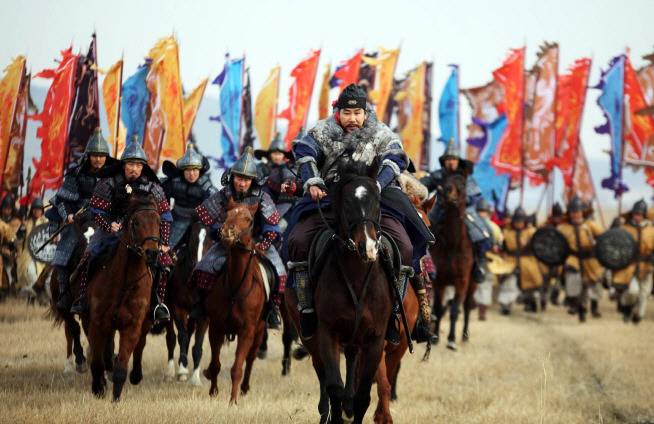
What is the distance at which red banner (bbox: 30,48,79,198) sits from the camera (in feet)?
52.0

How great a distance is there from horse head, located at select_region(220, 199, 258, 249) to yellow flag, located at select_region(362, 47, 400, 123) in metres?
17.6

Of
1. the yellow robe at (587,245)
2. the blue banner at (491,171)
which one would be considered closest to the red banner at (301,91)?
the blue banner at (491,171)

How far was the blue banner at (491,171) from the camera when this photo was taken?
28578mm

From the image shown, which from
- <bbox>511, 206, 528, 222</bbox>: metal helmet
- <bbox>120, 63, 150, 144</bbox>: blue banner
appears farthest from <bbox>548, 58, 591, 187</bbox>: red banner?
<bbox>120, 63, 150, 144</bbox>: blue banner

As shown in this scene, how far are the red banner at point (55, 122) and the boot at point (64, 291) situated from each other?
4.86 meters

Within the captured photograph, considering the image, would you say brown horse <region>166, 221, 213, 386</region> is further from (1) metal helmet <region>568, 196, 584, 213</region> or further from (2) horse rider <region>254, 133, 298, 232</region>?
(1) metal helmet <region>568, 196, 584, 213</region>

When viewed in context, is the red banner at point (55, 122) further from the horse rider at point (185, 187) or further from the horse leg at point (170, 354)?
the horse leg at point (170, 354)

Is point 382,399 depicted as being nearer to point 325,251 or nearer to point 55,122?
point 325,251

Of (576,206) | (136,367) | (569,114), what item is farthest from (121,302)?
(569,114)

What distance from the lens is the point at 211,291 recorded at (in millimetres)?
11070

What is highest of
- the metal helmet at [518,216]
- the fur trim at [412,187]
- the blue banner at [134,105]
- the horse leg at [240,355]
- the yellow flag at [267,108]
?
the yellow flag at [267,108]

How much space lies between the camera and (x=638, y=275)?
22641 mm

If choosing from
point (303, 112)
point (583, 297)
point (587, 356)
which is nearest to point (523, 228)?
point (583, 297)

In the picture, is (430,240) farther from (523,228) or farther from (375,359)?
(523,228)
